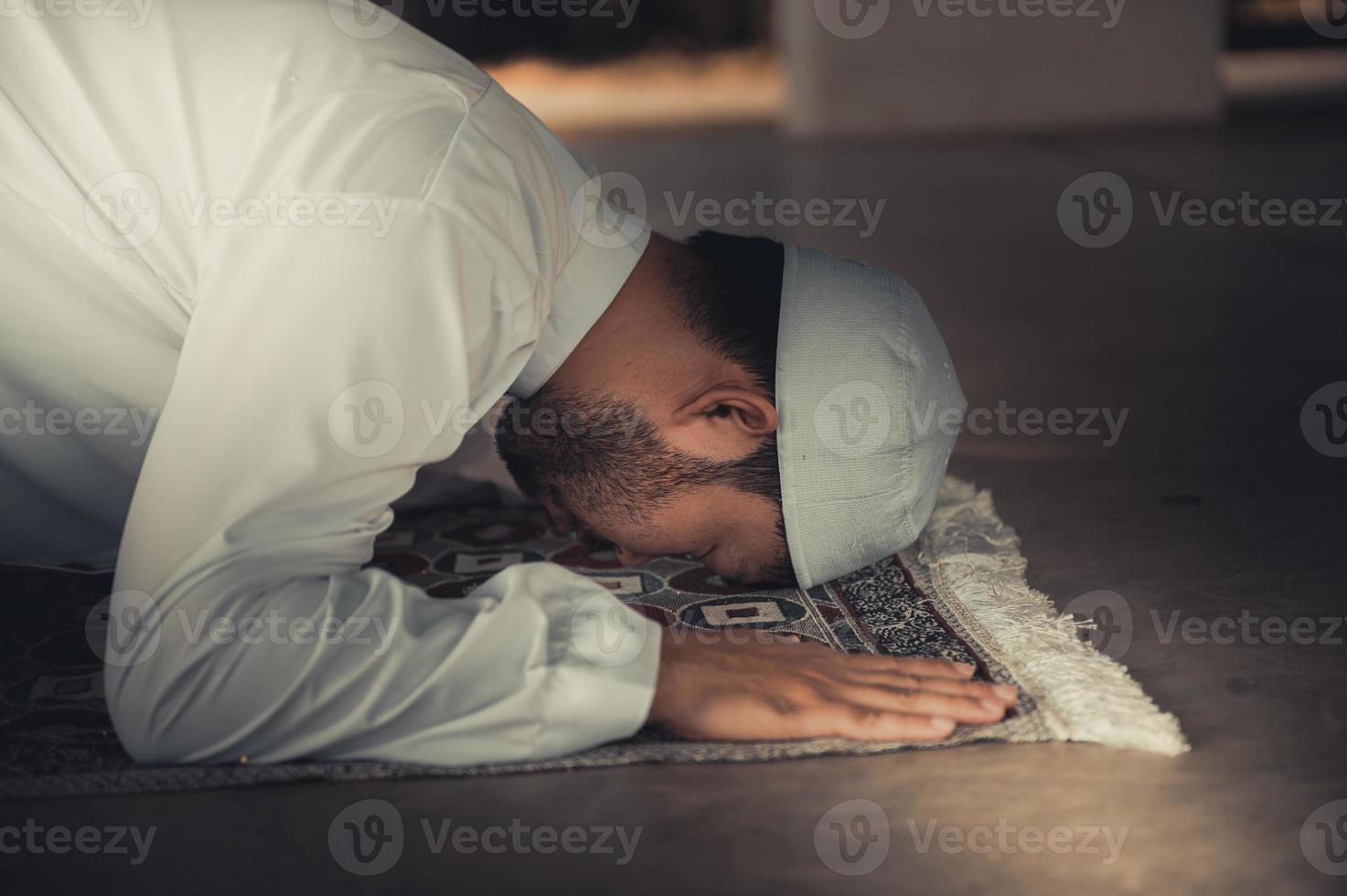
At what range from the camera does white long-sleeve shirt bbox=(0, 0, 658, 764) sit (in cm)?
147

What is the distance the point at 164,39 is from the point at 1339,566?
5.80 feet

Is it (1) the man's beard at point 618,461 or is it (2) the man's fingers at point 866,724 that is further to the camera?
(1) the man's beard at point 618,461

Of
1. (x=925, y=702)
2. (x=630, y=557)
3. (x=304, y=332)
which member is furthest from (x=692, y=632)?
(x=304, y=332)

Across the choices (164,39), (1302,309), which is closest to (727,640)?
(164,39)

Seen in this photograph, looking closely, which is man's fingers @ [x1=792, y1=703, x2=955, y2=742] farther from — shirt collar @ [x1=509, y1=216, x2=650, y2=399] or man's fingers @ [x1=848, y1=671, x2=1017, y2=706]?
shirt collar @ [x1=509, y1=216, x2=650, y2=399]

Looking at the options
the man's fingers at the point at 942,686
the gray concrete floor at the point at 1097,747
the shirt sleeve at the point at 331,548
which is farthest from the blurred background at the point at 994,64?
the man's fingers at the point at 942,686

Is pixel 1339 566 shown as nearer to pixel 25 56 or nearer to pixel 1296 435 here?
pixel 1296 435

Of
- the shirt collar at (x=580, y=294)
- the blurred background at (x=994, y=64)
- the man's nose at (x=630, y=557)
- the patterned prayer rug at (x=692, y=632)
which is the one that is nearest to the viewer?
the patterned prayer rug at (x=692, y=632)

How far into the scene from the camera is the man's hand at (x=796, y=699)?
1.60 meters

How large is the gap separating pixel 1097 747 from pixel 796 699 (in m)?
0.34

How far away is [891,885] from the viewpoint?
1.37m

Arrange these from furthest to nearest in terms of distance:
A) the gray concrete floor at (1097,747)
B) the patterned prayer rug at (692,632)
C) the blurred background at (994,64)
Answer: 1. the blurred background at (994,64)
2. the patterned prayer rug at (692,632)
3. the gray concrete floor at (1097,747)

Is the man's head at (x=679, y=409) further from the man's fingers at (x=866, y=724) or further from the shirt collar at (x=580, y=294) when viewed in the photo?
the man's fingers at (x=866, y=724)

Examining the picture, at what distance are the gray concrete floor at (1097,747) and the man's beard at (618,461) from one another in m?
0.40
